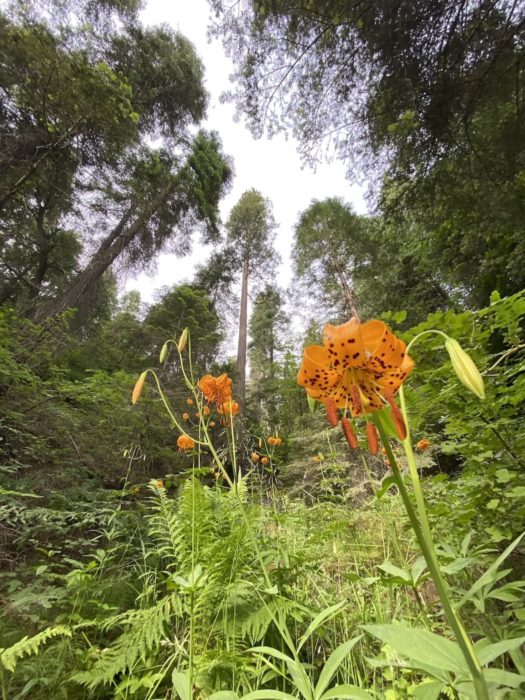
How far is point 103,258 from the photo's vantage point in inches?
241

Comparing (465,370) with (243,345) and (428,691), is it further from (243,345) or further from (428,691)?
(243,345)

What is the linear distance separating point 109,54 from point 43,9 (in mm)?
998

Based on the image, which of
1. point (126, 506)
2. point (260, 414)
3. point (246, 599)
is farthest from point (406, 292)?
point (246, 599)

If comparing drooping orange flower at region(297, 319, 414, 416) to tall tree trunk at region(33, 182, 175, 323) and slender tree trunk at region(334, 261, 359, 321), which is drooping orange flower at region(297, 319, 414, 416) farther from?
slender tree trunk at region(334, 261, 359, 321)

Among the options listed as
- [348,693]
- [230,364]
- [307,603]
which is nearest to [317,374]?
[348,693]

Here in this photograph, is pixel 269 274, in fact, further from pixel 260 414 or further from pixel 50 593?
pixel 50 593

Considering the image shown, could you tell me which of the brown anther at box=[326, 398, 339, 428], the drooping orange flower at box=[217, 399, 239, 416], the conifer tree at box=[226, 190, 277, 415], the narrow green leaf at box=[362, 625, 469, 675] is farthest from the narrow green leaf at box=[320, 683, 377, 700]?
the conifer tree at box=[226, 190, 277, 415]

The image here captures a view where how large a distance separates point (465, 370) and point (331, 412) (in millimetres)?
220

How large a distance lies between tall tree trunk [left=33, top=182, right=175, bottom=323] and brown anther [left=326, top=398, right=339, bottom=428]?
5302mm

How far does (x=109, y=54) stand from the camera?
17.7ft

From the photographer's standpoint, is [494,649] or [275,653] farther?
[275,653]

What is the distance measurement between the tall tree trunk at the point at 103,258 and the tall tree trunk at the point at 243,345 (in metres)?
3.65

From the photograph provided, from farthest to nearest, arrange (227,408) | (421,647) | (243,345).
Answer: (243,345) → (227,408) → (421,647)

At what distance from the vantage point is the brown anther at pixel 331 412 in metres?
0.57
